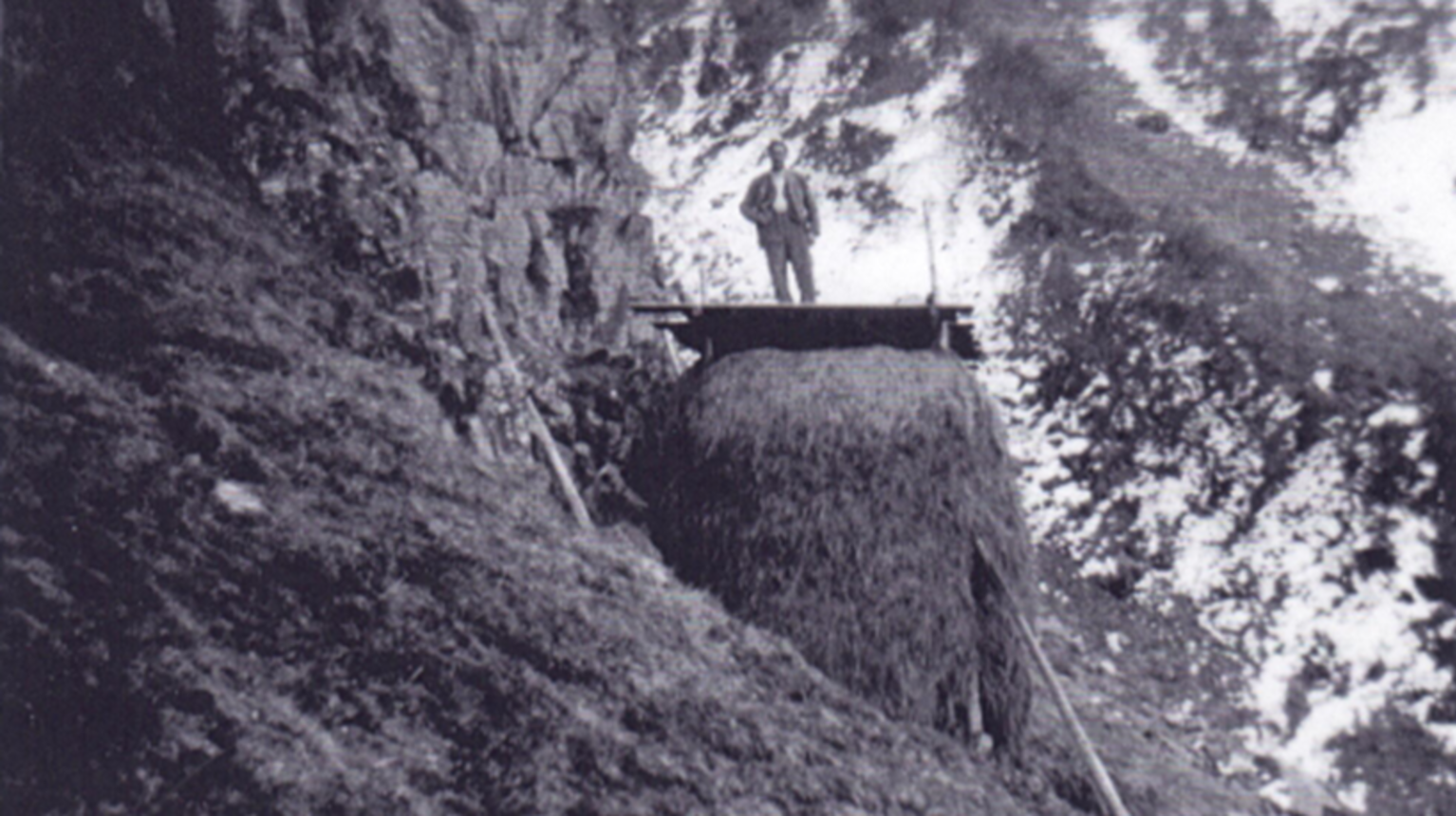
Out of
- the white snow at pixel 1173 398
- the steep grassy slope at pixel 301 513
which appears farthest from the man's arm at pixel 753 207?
the steep grassy slope at pixel 301 513

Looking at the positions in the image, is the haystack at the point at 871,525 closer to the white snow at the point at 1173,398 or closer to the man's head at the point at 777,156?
the man's head at the point at 777,156

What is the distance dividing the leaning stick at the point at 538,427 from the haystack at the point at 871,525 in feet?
2.62

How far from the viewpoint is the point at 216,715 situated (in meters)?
5.81

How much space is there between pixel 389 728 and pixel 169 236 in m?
4.28

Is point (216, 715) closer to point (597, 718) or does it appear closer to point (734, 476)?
point (597, 718)

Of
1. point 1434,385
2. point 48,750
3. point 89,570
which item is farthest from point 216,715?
point 1434,385

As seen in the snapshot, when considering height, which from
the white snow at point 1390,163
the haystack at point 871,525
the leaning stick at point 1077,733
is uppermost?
the white snow at point 1390,163

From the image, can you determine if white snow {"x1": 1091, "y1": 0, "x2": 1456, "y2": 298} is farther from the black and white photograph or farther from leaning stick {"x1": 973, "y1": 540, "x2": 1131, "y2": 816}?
leaning stick {"x1": 973, "y1": 540, "x2": 1131, "y2": 816}

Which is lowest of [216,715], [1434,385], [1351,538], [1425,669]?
[1425,669]

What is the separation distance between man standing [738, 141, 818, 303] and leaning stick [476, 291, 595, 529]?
196 cm

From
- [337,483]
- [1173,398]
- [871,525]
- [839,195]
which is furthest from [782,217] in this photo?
[839,195]

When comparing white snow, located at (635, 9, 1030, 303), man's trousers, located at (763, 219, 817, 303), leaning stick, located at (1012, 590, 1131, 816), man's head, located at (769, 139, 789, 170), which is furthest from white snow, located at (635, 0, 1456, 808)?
leaning stick, located at (1012, 590, 1131, 816)

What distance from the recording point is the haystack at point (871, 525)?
7.15m

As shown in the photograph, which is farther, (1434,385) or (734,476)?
(1434,385)
